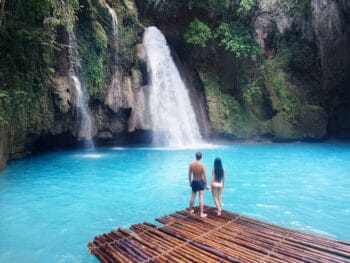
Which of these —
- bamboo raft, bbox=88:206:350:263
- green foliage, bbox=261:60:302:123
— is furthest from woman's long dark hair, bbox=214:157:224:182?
green foliage, bbox=261:60:302:123

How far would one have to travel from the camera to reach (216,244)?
4.79m

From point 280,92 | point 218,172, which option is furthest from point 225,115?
point 218,172

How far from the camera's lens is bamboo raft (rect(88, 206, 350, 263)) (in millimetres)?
4391

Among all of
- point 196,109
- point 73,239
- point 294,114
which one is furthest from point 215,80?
point 73,239

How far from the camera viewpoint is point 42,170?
11.6 m

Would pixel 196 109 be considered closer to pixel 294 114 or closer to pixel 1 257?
pixel 294 114

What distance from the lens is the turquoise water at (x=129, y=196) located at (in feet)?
18.7

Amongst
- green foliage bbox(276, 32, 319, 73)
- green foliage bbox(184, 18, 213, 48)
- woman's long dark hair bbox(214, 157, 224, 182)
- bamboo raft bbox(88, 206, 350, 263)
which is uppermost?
green foliage bbox(184, 18, 213, 48)

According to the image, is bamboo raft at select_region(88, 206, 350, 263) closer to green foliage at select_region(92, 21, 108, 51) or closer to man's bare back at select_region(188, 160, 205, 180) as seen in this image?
man's bare back at select_region(188, 160, 205, 180)

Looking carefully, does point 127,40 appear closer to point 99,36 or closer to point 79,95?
point 99,36

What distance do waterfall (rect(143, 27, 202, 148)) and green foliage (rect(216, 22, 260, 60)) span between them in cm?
390

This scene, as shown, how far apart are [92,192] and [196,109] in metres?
12.8

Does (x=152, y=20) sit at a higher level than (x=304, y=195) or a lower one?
higher

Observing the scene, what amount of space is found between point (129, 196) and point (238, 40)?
50.9 feet
